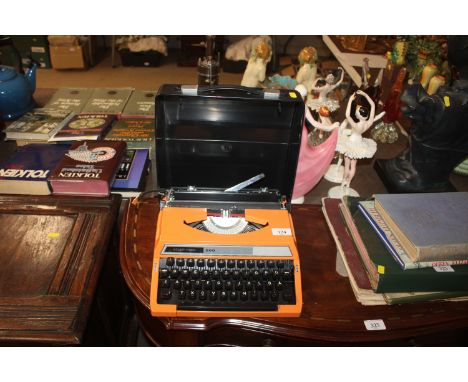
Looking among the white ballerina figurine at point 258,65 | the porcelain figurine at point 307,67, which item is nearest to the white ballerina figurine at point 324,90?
the porcelain figurine at point 307,67

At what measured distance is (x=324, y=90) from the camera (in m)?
1.28

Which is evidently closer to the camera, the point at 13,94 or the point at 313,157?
the point at 313,157

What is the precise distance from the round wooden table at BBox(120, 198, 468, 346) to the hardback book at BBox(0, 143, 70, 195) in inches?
12.0

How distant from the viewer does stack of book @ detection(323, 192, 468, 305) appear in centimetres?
77

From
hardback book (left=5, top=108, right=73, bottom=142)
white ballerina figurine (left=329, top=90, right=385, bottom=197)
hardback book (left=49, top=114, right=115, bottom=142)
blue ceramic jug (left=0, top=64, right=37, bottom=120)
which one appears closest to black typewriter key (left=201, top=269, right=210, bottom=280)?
white ballerina figurine (left=329, top=90, right=385, bottom=197)

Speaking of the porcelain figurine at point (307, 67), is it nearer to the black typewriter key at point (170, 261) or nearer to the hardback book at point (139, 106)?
the hardback book at point (139, 106)

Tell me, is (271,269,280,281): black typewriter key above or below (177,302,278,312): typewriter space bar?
above

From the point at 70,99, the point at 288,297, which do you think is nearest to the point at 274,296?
the point at 288,297

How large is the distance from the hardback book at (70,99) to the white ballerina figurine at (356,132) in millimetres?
1021

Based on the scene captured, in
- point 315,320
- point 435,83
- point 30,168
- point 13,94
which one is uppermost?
point 435,83

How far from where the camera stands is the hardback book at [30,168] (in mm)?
1043

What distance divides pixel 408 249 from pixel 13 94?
140 centimetres

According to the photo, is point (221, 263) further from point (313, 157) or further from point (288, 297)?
point (313, 157)

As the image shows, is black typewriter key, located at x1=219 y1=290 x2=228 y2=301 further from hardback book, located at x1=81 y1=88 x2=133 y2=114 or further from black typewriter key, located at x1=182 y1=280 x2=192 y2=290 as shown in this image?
hardback book, located at x1=81 y1=88 x2=133 y2=114
